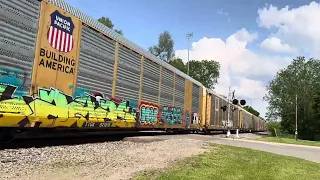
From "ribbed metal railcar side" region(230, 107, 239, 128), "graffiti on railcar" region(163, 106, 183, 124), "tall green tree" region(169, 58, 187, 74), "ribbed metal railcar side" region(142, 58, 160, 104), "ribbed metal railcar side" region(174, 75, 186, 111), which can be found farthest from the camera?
"tall green tree" region(169, 58, 187, 74)

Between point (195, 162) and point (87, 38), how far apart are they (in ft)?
20.1

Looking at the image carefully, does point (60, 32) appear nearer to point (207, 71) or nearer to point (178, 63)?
point (178, 63)

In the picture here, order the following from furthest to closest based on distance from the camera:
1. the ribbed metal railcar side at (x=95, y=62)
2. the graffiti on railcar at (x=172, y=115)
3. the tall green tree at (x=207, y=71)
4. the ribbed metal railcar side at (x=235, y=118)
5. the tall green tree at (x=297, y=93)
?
the tall green tree at (x=207, y=71)
the tall green tree at (x=297, y=93)
the ribbed metal railcar side at (x=235, y=118)
the graffiti on railcar at (x=172, y=115)
the ribbed metal railcar side at (x=95, y=62)

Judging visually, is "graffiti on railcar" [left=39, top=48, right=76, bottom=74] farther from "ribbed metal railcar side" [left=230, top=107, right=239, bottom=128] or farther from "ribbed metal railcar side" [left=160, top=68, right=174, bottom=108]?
"ribbed metal railcar side" [left=230, top=107, right=239, bottom=128]

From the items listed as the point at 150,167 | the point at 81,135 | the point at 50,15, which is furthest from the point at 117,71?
the point at 150,167

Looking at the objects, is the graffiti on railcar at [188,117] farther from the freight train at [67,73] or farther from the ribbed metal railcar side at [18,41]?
the ribbed metal railcar side at [18,41]

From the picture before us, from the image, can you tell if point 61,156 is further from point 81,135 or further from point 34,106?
point 81,135

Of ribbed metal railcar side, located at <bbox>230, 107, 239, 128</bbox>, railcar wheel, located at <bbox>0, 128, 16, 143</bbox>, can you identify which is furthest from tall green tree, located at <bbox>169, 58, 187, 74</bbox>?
railcar wheel, located at <bbox>0, 128, 16, 143</bbox>

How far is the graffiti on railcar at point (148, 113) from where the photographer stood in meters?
17.5

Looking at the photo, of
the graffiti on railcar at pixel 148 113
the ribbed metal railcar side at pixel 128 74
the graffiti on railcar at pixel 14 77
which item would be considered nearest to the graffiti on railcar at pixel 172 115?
the graffiti on railcar at pixel 148 113

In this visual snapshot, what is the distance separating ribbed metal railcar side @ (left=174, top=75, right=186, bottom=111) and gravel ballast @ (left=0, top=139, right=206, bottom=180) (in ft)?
42.0

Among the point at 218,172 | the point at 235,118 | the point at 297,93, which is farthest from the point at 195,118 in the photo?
the point at 297,93

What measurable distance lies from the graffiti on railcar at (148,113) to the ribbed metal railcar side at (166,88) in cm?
116

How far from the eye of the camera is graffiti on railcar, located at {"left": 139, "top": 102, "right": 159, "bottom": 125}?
1748 cm
